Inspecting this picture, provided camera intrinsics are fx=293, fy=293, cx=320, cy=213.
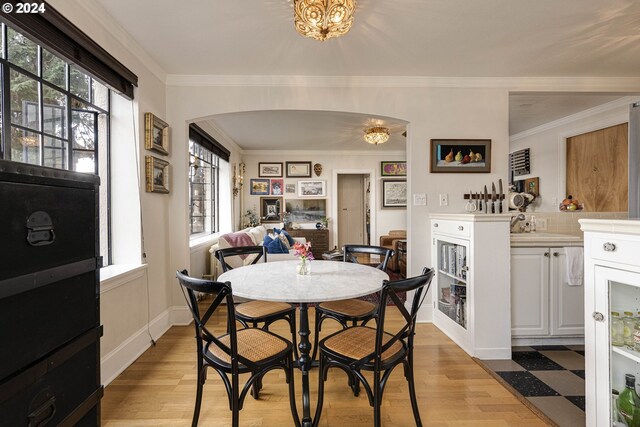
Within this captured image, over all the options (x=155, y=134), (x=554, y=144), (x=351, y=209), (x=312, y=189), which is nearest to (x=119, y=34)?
(x=155, y=134)

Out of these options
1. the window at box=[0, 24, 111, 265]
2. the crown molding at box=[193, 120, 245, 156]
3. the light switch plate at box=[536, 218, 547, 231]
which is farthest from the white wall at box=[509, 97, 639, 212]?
the window at box=[0, 24, 111, 265]

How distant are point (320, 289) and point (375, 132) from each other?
3570mm

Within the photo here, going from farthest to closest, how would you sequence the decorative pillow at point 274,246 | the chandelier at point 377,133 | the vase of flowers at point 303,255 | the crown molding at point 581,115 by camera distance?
the chandelier at point 377,133
the decorative pillow at point 274,246
the crown molding at point 581,115
the vase of flowers at point 303,255

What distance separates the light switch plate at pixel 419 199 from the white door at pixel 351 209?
420cm

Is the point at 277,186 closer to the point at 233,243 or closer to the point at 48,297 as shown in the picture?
the point at 233,243

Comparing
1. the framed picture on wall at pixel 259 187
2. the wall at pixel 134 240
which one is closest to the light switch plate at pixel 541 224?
the wall at pixel 134 240

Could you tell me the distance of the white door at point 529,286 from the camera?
247 cm

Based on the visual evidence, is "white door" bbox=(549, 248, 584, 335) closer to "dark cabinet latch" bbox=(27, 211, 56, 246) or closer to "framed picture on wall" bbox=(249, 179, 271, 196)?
"dark cabinet latch" bbox=(27, 211, 56, 246)

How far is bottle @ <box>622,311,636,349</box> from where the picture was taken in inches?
51.4

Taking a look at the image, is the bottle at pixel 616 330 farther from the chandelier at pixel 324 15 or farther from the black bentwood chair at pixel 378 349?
A: the chandelier at pixel 324 15

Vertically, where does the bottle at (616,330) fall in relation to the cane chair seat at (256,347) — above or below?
above

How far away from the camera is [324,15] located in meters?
1.70

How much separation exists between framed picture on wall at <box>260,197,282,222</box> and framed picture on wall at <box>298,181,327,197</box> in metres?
0.54

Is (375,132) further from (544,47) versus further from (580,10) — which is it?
(580,10)
